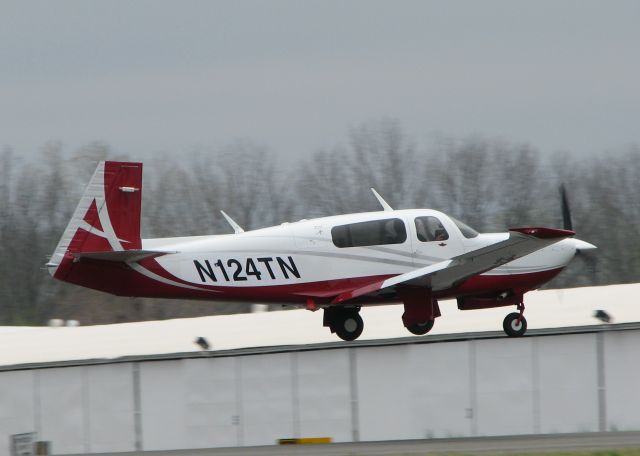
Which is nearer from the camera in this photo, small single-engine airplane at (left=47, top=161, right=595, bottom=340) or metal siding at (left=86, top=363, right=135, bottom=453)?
small single-engine airplane at (left=47, top=161, right=595, bottom=340)

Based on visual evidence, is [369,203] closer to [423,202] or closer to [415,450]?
[423,202]

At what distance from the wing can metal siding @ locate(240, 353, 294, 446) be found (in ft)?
5.46

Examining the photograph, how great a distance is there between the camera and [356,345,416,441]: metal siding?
21.2m

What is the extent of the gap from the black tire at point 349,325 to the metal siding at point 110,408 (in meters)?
4.07

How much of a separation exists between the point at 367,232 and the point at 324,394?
300 centimetres

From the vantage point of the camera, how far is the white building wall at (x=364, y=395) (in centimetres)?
2116

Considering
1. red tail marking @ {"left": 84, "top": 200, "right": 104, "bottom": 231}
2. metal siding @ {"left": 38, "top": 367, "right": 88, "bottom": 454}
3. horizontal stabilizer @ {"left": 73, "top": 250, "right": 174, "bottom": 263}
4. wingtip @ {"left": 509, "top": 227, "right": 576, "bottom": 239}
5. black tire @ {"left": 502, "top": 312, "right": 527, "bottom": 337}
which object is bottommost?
metal siding @ {"left": 38, "top": 367, "right": 88, "bottom": 454}

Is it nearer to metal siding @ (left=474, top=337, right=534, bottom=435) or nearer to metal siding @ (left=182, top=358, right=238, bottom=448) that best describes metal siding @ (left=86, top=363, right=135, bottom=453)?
metal siding @ (left=182, top=358, right=238, bottom=448)

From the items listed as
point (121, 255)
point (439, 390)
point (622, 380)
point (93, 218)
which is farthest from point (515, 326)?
point (93, 218)

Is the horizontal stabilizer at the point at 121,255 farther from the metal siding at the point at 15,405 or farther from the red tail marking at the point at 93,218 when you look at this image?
the metal siding at the point at 15,405

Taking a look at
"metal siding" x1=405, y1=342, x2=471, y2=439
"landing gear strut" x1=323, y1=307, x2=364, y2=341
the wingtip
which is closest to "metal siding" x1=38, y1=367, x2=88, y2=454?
"landing gear strut" x1=323, y1=307, x2=364, y2=341

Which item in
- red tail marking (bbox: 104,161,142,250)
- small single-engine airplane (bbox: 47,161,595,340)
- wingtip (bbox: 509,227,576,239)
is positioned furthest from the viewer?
red tail marking (bbox: 104,161,142,250)

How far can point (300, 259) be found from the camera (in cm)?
2181

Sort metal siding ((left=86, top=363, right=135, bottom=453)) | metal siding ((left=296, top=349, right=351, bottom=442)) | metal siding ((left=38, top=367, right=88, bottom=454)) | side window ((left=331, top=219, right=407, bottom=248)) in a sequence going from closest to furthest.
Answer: metal siding ((left=296, top=349, right=351, bottom=442)), side window ((left=331, top=219, right=407, bottom=248)), metal siding ((left=86, top=363, right=135, bottom=453)), metal siding ((left=38, top=367, right=88, bottom=454))
